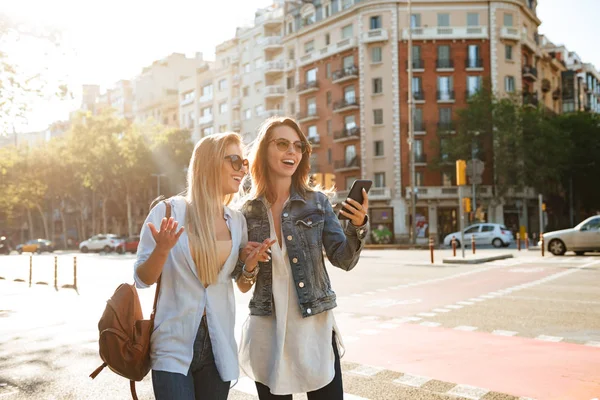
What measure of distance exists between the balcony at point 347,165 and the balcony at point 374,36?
968 cm

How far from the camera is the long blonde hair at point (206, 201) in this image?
2846 mm

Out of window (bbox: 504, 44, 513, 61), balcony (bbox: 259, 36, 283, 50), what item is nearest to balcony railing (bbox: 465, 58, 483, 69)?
window (bbox: 504, 44, 513, 61)

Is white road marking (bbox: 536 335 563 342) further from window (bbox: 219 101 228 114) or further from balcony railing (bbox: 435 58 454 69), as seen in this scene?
window (bbox: 219 101 228 114)

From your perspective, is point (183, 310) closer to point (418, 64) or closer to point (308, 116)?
point (418, 64)

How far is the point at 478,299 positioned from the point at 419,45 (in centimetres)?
4179

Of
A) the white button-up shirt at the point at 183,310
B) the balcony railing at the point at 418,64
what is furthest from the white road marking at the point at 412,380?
the balcony railing at the point at 418,64

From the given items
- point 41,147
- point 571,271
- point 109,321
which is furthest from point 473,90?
point 109,321

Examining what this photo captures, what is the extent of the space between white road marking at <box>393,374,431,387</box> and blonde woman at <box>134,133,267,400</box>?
2991 mm

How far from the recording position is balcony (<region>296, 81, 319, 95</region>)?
5559 cm

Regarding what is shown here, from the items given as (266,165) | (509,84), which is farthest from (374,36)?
(266,165)

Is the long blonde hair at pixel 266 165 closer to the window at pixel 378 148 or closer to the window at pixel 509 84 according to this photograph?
the window at pixel 378 148

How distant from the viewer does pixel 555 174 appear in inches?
1839

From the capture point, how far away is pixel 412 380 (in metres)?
5.59

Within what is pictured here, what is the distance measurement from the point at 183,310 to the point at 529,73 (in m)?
54.2
